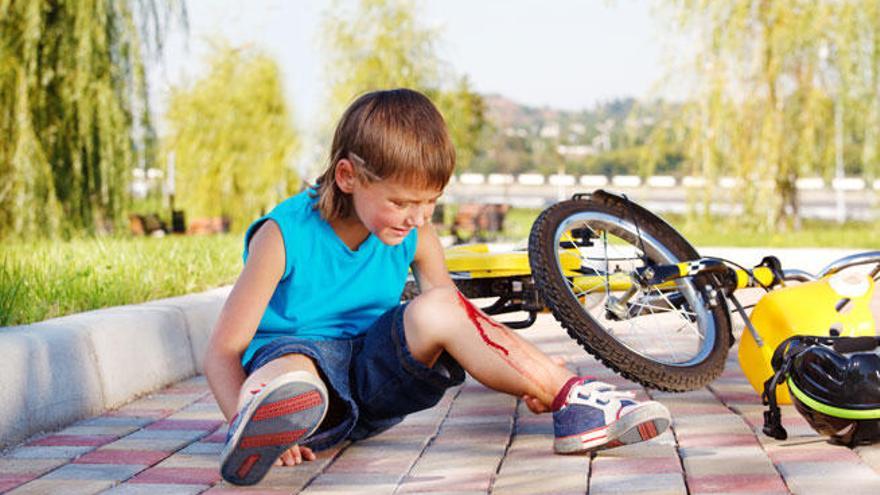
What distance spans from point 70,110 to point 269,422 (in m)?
8.75

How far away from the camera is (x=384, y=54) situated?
25.7 meters

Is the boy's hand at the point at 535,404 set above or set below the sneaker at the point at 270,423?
below

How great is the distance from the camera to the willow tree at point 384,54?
83.7ft

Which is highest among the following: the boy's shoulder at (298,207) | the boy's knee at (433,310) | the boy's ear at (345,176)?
the boy's ear at (345,176)

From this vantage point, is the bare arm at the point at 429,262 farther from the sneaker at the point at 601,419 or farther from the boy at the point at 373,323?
the sneaker at the point at 601,419

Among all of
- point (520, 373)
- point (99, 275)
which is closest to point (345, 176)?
point (520, 373)

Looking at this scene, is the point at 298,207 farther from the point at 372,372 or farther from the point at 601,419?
the point at 601,419

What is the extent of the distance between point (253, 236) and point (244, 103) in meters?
22.8

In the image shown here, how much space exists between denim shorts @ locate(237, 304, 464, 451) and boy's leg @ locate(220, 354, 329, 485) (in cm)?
33

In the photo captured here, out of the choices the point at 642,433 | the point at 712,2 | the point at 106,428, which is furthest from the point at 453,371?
the point at 712,2

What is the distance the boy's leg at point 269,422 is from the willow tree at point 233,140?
1956 cm

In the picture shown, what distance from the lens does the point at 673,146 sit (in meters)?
16.9

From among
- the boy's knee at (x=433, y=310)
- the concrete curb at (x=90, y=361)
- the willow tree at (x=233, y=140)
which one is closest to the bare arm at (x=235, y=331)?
the boy's knee at (x=433, y=310)

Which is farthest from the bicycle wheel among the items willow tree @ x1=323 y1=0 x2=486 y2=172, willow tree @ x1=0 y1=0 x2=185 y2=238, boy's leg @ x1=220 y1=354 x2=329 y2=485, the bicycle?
willow tree @ x1=323 y1=0 x2=486 y2=172
